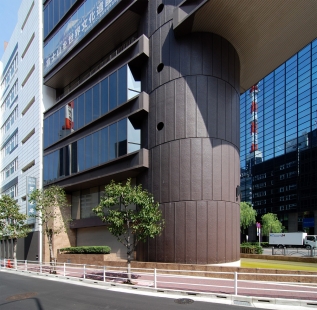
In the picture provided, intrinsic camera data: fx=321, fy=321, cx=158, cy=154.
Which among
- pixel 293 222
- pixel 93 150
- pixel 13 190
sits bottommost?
pixel 293 222

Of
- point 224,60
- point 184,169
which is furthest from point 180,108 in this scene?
point 224,60

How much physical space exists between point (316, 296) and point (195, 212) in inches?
317

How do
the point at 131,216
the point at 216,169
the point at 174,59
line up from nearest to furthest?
the point at 131,216
the point at 216,169
the point at 174,59

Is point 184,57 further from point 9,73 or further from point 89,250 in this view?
point 9,73

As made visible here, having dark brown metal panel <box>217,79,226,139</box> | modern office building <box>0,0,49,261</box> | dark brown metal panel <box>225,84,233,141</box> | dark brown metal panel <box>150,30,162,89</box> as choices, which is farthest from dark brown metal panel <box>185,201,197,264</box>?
modern office building <box>0,0,49,261</box>

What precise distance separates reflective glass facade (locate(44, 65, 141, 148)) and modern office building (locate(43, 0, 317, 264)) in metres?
0.14

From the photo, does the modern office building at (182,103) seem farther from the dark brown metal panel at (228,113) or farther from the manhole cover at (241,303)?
the manhole cover at (241,303)

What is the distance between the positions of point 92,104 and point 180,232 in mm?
13110

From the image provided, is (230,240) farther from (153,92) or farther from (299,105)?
(299,105)

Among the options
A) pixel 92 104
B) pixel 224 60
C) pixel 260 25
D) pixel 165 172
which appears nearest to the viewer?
pixel 260 25

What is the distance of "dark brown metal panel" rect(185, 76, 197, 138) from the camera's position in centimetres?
1898

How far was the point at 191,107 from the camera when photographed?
19.1 m

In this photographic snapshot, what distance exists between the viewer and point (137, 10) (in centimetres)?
2230

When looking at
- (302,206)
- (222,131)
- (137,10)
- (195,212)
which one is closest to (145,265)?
(195,212)
